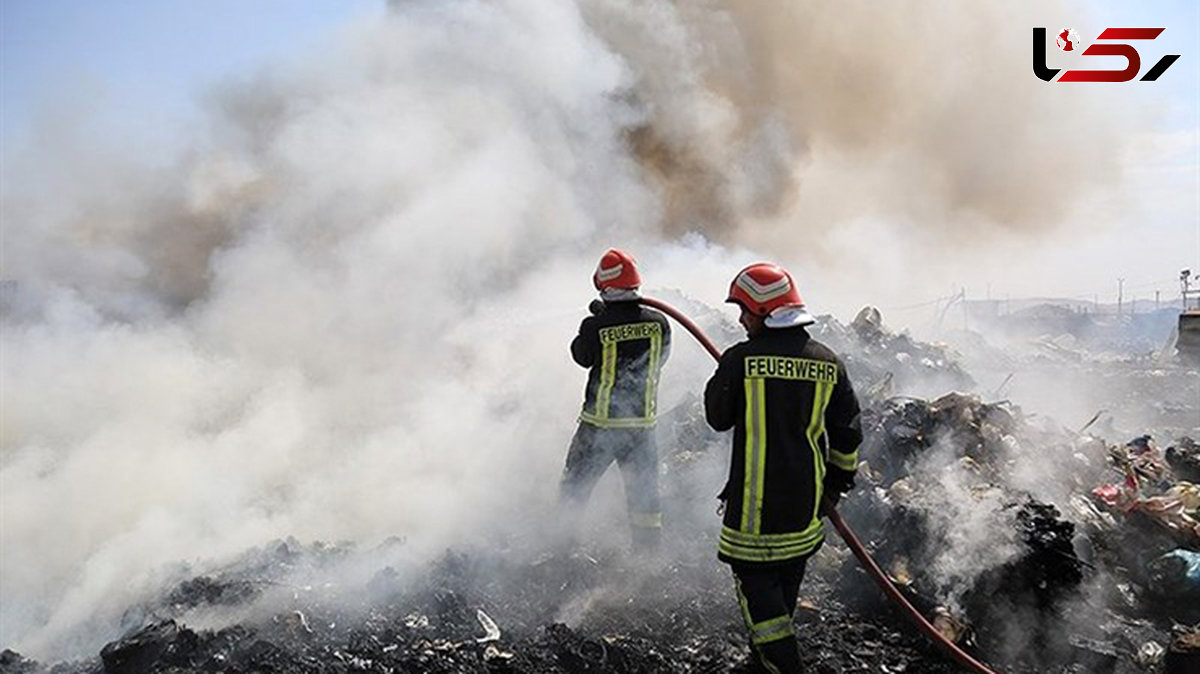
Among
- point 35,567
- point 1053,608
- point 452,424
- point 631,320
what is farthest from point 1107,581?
point 35,567

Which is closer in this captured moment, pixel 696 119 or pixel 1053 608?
pixel 1053 608

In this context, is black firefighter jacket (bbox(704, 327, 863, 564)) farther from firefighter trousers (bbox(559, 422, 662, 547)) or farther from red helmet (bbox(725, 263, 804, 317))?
firefighter trousers (bbox(559, 422, 662, 547))

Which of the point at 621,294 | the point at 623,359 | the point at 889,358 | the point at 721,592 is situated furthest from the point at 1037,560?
the point at 889,358

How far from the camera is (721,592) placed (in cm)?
429

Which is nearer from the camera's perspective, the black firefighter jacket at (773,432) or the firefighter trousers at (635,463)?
the black firefighter jacket at (773,432)

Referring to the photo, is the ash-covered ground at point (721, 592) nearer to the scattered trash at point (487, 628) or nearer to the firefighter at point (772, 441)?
the scattered trash at point (487, 628)

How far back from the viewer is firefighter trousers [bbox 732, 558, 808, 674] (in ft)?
9.48

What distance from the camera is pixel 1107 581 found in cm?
419

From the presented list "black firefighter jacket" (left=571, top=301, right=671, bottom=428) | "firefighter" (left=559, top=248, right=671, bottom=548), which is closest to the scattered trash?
"firefighter" (left=559, top=248, right=671, bottom=548)

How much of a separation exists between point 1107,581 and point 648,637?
2.47m

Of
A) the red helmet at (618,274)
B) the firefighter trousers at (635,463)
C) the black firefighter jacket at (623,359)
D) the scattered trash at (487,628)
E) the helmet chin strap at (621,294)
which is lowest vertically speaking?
the scattered trash at (487,628)

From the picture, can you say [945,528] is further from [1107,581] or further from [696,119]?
[696,119]

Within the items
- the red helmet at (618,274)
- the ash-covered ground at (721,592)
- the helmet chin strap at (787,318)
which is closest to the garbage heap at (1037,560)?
the ash-covered ground at (721,592)

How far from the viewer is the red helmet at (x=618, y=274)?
4480 millimetres
